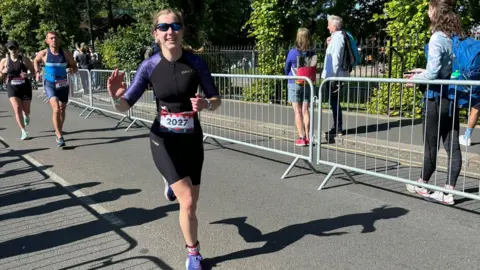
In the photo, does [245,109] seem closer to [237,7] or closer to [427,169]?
[427,169]

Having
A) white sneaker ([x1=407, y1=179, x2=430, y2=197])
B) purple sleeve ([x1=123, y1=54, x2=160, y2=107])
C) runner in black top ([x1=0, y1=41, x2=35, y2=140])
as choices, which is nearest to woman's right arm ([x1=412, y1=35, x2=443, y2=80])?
white sneaker ([x1=407, y1=179, x2=430, y2=197])

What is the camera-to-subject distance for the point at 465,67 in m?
4.45

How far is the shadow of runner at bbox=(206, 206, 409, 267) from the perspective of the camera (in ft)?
11.9

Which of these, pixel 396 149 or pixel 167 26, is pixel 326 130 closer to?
pixel 396 149

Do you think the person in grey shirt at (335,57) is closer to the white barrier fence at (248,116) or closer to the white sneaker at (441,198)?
the white barrier fence at (248,116)

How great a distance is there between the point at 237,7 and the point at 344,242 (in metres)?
27.4

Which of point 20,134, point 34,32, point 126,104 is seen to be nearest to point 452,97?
point 126,104

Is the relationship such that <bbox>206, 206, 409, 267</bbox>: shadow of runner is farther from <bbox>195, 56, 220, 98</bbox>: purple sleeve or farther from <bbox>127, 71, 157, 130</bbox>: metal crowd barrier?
<bbox>127, 71, 157, 130</bbox>: metal crowd barrier

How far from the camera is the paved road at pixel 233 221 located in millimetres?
3533

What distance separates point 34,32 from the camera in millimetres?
37438

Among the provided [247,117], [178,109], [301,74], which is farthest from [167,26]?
[247,117]

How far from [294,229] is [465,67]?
2365 mm

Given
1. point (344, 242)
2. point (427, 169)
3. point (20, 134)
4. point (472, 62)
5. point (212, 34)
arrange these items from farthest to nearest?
point (212, 34) → point (20, 134) → point (427, 169) → point (472, 62) → point (344, 242)

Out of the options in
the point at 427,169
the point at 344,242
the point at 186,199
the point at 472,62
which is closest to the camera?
the point at 186,199
